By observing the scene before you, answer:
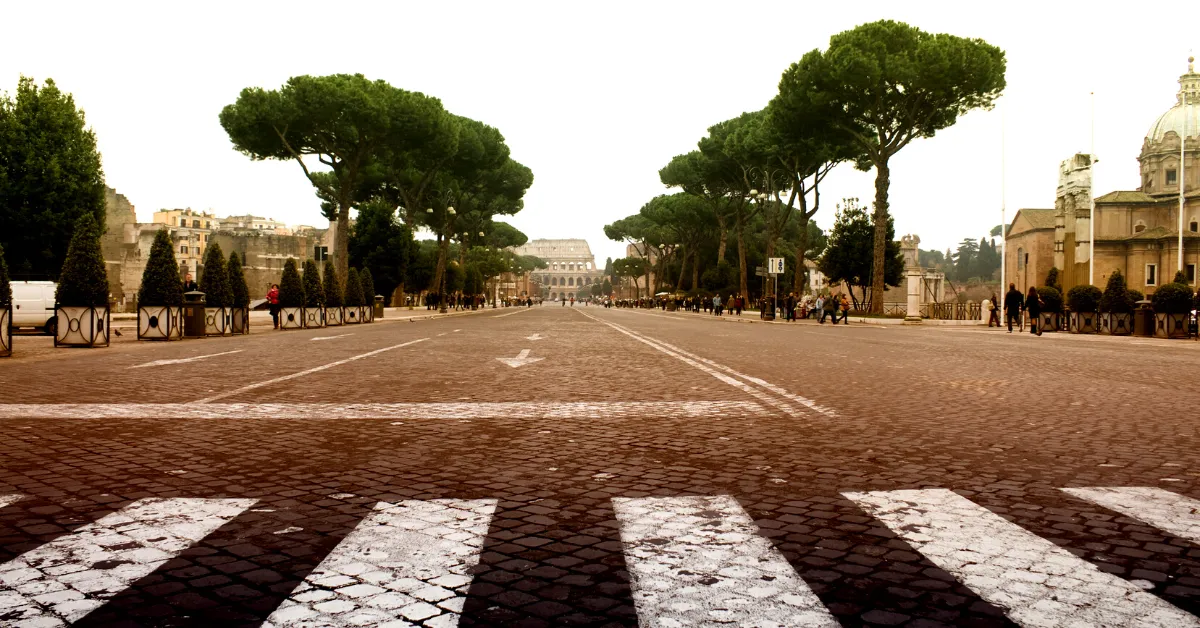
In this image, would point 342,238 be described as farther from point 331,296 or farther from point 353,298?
point 331,296

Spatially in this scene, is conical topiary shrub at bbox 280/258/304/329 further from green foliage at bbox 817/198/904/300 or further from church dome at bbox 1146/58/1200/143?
church dome at bbox 1146/58/1200/143

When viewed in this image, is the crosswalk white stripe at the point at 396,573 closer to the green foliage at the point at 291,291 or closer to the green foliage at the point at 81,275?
the green foliage at the point at 81,275

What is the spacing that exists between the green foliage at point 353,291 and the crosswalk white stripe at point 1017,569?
3140 cm

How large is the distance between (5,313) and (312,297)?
14.5 meters

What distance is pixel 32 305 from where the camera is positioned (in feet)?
75.5

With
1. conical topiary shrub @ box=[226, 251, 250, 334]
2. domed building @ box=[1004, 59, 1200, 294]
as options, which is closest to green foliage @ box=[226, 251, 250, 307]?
conical topiary shrub @ box=[226, 251, 250, 334]

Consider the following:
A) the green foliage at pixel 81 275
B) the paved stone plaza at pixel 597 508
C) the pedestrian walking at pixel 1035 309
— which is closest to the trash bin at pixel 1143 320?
the pedestrian walking at pixel 1035 309

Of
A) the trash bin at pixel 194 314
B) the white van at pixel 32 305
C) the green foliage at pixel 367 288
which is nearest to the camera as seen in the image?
the trash bin at pixel 194 314

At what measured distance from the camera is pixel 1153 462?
197 inches

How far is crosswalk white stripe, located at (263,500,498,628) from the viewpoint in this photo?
248 cm

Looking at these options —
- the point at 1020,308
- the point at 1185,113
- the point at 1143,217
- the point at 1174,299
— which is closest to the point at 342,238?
the point at 1020,308

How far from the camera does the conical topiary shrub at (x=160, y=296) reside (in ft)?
64.9

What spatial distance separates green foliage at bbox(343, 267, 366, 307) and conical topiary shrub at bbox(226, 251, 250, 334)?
924cm

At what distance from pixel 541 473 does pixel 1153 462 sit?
3.42 meters
